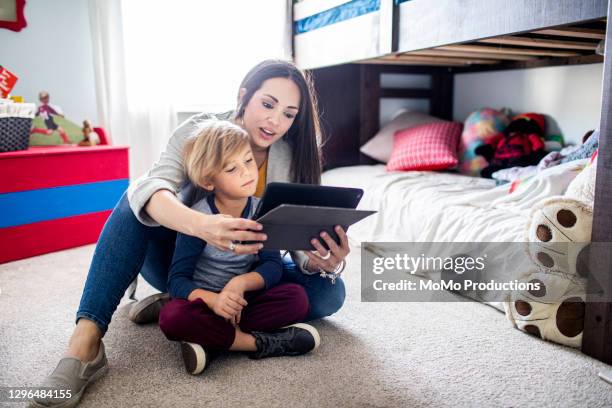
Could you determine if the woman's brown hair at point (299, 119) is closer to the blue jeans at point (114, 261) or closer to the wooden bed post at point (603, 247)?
the blue jeans at point (114, 261)

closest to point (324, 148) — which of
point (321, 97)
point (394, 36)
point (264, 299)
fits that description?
point (321, 97)

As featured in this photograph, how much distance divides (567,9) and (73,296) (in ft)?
5.04

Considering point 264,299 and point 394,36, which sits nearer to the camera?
point 264,299

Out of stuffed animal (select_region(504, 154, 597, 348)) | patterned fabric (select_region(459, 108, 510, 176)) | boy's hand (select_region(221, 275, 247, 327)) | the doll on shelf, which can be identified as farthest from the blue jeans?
patterned fabric (select_region(459, 108, 510, 176))

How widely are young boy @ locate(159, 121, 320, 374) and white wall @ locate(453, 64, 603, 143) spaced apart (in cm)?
151

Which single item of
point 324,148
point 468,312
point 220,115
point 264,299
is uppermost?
point 220,115

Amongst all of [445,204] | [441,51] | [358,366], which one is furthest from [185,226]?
[441,51]

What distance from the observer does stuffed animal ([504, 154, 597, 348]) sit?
1243mm

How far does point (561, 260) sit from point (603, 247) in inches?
4.6

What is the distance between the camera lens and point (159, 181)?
113 centimetres

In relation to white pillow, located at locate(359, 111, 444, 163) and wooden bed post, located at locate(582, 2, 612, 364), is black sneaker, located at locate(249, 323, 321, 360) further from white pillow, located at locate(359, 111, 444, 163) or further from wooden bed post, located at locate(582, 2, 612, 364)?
white pillow, located at locate(359, 111, 444, 163)

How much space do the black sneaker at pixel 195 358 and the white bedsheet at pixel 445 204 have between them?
0.89m

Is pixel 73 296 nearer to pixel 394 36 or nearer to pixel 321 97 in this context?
pixel 394 36

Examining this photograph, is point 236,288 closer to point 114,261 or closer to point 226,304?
point 226,304
